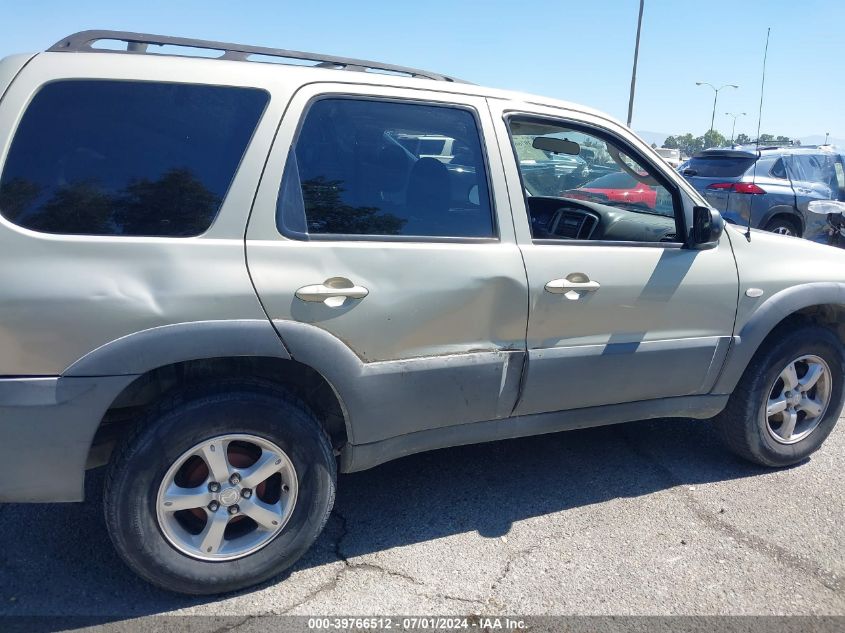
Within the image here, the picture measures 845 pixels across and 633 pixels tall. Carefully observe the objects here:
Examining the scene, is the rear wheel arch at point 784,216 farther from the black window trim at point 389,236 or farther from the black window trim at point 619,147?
the black window trim at point 389,236

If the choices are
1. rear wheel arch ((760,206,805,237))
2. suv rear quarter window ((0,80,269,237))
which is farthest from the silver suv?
rear wheel arch ((760,206,805,237))

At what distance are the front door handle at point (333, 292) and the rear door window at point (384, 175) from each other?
0.19 m

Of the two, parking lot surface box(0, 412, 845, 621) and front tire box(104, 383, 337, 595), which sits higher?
front tire box(104, 383, 337, 595)

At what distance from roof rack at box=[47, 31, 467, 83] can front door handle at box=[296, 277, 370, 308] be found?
0.95m

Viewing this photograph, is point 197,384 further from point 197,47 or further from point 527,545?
point 527,545

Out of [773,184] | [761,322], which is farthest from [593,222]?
[773,184]

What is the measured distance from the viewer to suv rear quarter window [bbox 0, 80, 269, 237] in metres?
2.41

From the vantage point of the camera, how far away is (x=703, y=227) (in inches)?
138

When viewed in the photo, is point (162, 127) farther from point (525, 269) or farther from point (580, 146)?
point (580, 146)

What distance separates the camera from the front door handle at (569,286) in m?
3.15

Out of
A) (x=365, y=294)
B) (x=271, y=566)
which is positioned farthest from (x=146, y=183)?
(x=271, y=566)

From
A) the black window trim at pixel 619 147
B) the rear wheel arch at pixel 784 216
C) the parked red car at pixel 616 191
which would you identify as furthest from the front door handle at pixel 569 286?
the rear wheel arch at pixel 784 216

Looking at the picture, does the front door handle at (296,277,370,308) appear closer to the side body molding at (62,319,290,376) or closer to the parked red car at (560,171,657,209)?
the side body molding at (62,319,290,376)

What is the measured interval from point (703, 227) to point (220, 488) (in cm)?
251
